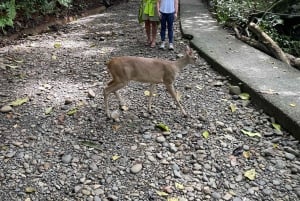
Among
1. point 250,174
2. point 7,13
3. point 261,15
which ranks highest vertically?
point 7,13

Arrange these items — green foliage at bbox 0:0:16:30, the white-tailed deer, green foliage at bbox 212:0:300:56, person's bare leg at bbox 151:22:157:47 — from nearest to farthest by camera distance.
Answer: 1. the white-tailed deer
2. person's bare leg at bbox 151:22:157:47
3. green foliage at bbox 0:0:16:30
4. green foliage at bbox 212:0:300:56

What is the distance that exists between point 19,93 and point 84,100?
0.95 m

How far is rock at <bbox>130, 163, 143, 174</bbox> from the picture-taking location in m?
3.99

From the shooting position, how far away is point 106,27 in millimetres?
9719

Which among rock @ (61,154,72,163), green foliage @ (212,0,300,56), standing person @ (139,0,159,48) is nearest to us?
rock @ (61,154,72,163)

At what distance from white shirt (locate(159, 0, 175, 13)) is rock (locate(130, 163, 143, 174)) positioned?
3819 mm

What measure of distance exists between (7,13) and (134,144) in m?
4.98

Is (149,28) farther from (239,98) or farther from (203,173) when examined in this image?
(203,173)

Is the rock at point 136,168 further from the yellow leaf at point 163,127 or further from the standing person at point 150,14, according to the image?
the standing person at point 150,14

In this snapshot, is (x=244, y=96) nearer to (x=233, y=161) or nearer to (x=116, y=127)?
(x=233, y=161)

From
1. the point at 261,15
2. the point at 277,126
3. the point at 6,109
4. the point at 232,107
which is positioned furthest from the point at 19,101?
the point at 261,15

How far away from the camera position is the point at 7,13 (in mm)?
8070

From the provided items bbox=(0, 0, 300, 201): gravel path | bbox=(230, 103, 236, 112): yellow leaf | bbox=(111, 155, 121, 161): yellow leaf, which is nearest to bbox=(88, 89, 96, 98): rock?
bbox=(0, 0, 300, 201): gravel path

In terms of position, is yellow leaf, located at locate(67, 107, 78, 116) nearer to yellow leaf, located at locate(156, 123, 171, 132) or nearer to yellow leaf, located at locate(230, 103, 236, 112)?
yellow leaf, located at locate(156, 123, 171, 132)
